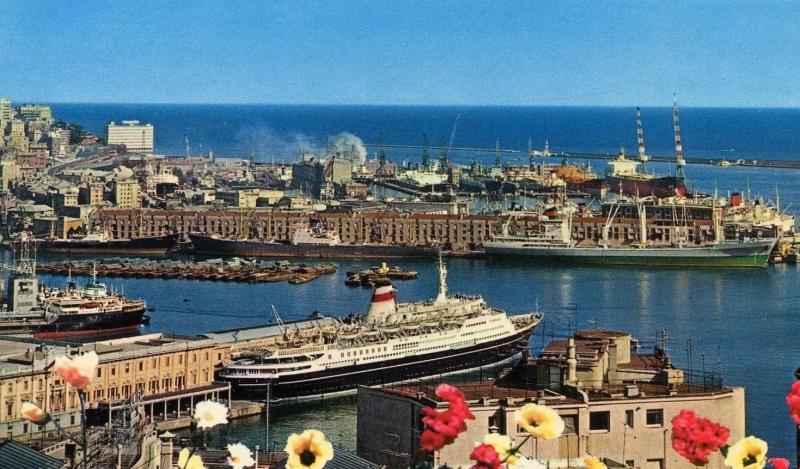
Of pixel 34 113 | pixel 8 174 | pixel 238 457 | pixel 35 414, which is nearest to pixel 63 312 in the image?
pixel 238 457

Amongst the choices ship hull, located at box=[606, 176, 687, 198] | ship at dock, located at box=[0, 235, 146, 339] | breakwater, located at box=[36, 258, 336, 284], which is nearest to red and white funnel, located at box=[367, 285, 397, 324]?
ship at dock, located at box=[0, 235, 146, 339]

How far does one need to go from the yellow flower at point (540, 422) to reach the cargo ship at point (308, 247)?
1328 inches

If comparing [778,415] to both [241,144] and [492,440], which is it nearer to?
[492,440]

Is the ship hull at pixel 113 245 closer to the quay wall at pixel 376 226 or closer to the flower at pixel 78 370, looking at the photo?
the quay wall at pixel 376 226

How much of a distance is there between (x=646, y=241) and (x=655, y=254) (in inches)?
96.9

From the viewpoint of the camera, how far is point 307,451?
8.00ft

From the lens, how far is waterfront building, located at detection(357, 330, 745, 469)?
6.76m

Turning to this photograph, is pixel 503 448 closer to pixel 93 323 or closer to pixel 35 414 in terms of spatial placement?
pixel 35 414

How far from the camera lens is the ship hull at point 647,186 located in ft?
164

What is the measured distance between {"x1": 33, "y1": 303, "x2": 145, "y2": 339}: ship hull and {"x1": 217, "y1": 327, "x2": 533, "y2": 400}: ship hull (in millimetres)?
5918

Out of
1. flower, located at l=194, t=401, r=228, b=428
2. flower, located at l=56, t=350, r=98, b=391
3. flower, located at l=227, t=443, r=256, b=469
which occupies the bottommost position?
flower, located at l=227, t=443, r=256, b=469

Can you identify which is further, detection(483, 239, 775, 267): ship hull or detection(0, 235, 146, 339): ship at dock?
detection(483, 239, 775, 267): ship hull

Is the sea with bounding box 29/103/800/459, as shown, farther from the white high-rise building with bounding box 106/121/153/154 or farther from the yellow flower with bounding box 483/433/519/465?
the white high-rise building with bounding box 106/121/153/154

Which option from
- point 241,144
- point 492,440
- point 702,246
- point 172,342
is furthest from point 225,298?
point 241,144
